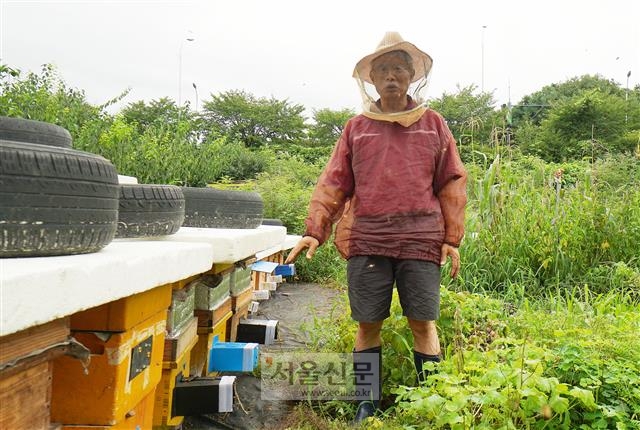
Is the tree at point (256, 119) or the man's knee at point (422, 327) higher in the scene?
the tree at point (256, 119)

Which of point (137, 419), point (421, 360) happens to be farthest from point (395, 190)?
point (137, 419)

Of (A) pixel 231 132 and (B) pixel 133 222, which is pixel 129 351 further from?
(A) pixel 231 132

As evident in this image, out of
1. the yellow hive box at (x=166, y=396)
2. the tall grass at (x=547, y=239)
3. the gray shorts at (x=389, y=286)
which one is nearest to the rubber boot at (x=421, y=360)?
the gray shorts at (x=389, y=286)

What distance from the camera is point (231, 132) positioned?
33750 mm

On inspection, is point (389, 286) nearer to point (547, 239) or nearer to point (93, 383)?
point (93, 383)

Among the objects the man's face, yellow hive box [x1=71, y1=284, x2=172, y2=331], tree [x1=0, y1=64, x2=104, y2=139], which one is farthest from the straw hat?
tree [x1=0, y1=64, x2=104, y2=139]

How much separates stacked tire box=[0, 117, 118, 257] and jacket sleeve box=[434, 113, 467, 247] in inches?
61.6

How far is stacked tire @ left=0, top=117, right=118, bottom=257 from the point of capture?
49.2 inches

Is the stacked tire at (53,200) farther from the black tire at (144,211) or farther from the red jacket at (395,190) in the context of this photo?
the red jacket at (395,190)

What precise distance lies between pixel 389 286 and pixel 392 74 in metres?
1.00

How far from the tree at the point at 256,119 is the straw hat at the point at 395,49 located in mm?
30573

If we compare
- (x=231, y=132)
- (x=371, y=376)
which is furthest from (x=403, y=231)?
(x=231, y=132)

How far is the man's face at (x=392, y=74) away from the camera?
2.65 m

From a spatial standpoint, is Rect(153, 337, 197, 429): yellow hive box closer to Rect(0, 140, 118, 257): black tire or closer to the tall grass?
Rect(0, 140, 118, 257): black tire
